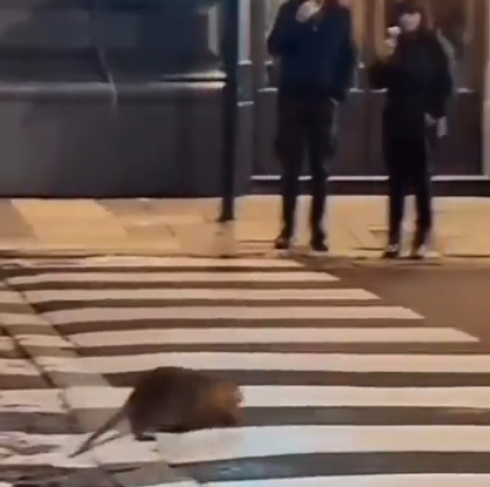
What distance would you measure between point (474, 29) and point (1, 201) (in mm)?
1625

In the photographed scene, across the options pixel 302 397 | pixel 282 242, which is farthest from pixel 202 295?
pixel 302 397

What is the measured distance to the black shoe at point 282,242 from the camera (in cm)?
496

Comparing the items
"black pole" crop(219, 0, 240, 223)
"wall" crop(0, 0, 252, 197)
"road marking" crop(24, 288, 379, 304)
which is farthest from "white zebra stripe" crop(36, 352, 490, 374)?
"wall" crop(0, 0, 252, 197)

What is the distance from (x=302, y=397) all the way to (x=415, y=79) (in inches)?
78.8

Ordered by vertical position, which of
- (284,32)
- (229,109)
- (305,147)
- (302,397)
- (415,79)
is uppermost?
(284,32)

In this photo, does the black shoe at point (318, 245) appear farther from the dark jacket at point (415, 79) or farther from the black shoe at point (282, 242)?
the dark jacket at point (415, 79)

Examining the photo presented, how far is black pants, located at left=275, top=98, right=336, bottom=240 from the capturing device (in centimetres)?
499

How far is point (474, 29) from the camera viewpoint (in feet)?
16.5

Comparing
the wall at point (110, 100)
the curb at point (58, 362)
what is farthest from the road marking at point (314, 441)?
the wall at point (110, 100)

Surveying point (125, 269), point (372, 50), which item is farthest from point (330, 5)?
point (125, 269)

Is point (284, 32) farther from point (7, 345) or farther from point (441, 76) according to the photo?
point (7, 345)

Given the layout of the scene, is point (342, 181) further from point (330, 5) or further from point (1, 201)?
point (1, 201)

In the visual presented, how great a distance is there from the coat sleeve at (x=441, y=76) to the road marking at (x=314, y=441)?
2.23m

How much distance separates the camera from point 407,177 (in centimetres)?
514
